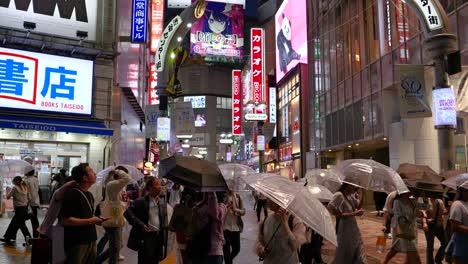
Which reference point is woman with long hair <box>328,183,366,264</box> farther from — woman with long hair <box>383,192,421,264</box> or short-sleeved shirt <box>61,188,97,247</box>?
short-sleeved shirt <box>61,188,97,247</box>

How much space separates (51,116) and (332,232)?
16.8m

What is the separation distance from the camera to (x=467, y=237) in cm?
592

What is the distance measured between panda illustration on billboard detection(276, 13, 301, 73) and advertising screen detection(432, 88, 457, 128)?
26.7m

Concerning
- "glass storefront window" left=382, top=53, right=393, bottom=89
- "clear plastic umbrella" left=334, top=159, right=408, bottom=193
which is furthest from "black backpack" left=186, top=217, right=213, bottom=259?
"glass storefront window" left=382, top=53, right=393, bottom=89

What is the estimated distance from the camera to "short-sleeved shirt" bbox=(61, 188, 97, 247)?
534cm

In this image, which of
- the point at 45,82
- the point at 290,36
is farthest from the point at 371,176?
the point at 290,36

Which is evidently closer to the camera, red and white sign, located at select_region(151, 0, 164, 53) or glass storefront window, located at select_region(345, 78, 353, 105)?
glass storefront window, located at select_region(345, 78, 353, 105)

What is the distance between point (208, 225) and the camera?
5430 mm

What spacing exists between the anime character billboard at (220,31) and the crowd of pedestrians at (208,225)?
5556 centimetres

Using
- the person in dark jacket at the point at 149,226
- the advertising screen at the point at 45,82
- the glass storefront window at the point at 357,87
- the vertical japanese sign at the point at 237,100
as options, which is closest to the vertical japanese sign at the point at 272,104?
the vertical japanese sign at the point at 237,100

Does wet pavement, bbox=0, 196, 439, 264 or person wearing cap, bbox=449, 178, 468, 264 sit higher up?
person wearing cap, bbox=449, 178, 468, 264

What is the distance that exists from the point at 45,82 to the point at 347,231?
52.1ft

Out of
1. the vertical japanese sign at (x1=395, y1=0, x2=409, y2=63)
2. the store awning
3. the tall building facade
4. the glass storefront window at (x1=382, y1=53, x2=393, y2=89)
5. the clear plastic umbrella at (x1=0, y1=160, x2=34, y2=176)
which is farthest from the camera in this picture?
the glass storefront window at (x1=382, y1=53, x2=393, y2=89)

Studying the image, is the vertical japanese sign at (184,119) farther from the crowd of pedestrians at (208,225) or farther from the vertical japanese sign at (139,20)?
the vertical japanese sign at (139,20)
